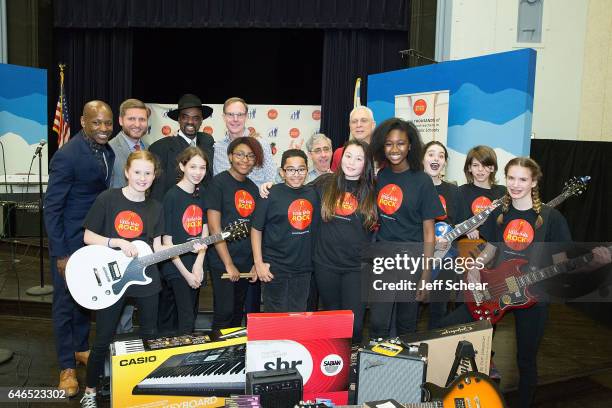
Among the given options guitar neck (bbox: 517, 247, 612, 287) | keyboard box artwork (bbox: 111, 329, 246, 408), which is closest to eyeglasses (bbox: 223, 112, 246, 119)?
keyboard box artwork (bbox: 111, 329, 246, 408)

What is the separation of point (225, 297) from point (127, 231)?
0.74m

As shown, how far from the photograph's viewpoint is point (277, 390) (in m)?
2.22

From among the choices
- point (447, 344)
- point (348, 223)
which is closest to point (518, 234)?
point (447, 344)

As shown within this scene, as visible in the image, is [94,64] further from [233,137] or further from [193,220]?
[193,220]

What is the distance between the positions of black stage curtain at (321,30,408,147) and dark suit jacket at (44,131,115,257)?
5.57 meters

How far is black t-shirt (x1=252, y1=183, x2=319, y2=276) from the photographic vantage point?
10.2 feet

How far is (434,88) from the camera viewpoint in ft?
16.9

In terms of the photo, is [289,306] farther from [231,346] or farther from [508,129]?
[508,129]

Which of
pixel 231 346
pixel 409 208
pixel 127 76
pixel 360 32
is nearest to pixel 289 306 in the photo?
pixel 231 346

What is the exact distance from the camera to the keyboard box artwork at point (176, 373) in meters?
2.63

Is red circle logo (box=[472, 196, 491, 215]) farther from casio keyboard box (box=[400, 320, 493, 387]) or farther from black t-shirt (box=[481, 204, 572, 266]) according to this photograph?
casio keyboard box (box=[400, 320, 493, 387])

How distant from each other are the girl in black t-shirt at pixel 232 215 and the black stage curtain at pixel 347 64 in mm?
5238

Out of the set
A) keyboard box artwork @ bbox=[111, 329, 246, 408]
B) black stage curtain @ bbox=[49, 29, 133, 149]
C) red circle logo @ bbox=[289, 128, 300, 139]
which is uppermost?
black stage curtain @ bbox=[49, 29, 133, 149]

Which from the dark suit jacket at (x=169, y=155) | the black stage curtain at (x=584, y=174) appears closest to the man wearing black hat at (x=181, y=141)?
the dark suit jacket at (x=169, y=155)
